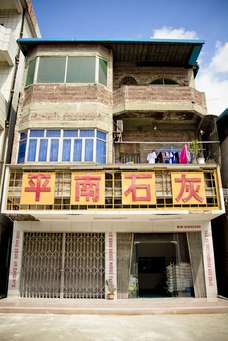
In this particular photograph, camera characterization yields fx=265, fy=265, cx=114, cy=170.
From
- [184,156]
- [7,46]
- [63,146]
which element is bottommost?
[184,156]

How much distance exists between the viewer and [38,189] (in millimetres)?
10703

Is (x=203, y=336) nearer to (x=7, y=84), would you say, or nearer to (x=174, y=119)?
(x=174, y=119)

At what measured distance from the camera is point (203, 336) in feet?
19.7

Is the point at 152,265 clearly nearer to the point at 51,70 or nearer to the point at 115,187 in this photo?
the point at 115,187

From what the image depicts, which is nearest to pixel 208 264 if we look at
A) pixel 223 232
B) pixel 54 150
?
pixel 223 232

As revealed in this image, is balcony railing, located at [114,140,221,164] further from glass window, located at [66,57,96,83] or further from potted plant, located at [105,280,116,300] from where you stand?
potted plant, located at [105,280,116,300]

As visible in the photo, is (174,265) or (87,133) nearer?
(174,265)

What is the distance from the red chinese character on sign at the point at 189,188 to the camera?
10703 mm

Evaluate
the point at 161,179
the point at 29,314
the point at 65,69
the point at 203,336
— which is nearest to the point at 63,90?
the point at 65,69

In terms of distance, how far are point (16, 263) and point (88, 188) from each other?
14.4 feet

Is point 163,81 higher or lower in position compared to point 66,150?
higher

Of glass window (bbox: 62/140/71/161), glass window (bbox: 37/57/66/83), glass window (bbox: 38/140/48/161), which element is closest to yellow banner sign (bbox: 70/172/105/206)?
glass window (bbox: 62/140/71/161)

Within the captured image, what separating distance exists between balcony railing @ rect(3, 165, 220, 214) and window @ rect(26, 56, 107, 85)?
5030 mm

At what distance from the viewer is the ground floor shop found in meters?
11.0
